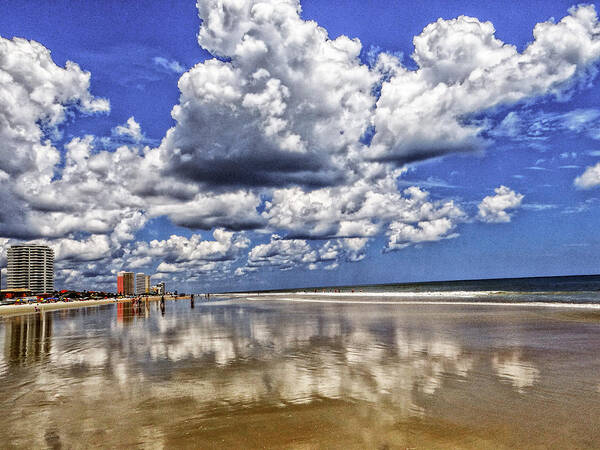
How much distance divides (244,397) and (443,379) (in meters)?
5.43

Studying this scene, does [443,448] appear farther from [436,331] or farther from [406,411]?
[436,331]

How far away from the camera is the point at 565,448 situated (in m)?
6.10

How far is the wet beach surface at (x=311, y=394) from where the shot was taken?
6730 mm

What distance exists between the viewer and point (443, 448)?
20.0 feet

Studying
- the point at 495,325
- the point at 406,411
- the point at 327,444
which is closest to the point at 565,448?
the point at 406,411

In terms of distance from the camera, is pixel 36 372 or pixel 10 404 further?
pixel 36 372

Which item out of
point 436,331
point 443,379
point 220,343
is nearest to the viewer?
point 443,379

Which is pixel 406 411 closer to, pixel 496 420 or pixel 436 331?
pixel 496 420

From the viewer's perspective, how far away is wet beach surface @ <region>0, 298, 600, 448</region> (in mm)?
6730

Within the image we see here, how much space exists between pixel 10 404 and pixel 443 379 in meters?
11.1

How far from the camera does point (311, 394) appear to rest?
9.15 metres

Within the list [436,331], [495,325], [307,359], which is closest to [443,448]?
[307,359]

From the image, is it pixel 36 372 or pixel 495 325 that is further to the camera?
pixel 495 325

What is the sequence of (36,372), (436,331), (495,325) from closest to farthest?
1. (36,372)
2. (436,331)
3. (495,325)
